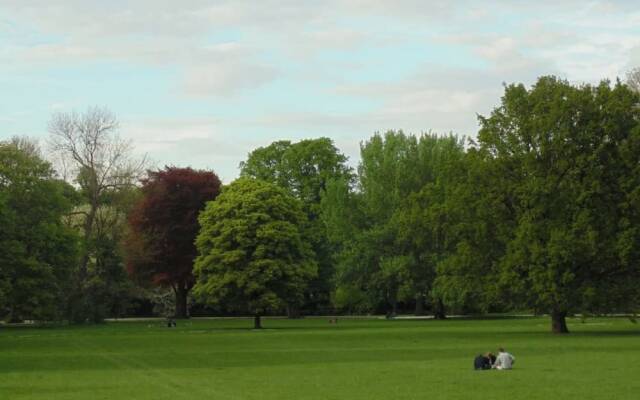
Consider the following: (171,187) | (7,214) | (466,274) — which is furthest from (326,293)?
(466,274)

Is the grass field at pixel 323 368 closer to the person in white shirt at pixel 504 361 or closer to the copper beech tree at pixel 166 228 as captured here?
the person in white shirt at pixel 504 361

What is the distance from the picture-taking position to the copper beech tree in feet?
321

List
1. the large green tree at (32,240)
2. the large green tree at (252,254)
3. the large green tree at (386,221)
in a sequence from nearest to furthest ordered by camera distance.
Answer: the large green tree at (252,254)
the large green tree at (32,240)
the large green tree at (386,221)

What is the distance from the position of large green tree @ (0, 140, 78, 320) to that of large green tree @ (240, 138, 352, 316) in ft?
93.7

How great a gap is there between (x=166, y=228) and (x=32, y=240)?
55.8 ft

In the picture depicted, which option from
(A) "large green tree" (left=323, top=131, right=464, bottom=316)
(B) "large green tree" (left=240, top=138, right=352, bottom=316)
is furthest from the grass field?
(B) "large green tree" (left=240, top=138, right=352, bottom=316)

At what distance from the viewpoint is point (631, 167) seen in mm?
61469

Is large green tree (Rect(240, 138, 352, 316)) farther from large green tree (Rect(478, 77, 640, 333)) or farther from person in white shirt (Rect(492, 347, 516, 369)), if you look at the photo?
person in white shirt (Rect(492, 347, 516, 369))

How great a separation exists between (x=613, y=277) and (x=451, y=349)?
19239 mm

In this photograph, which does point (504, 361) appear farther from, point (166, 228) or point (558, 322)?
point (166, 228)

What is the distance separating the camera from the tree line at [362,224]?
202 ft

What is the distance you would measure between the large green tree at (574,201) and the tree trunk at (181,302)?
48.3 meters

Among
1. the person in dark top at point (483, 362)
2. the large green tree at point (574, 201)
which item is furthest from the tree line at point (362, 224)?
the person in dark top at point (483, 362)

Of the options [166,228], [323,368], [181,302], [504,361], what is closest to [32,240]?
[166,228]
